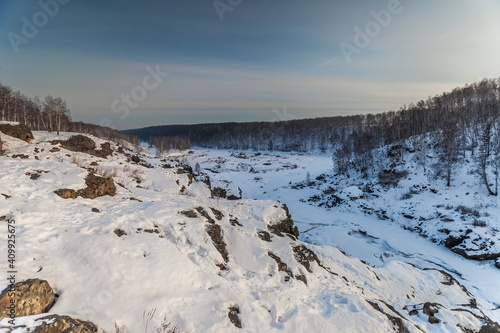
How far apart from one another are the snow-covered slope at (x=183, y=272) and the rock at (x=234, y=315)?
3 centimetres

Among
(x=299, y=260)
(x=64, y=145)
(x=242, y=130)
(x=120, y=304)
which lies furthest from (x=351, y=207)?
(x=242, y=130)

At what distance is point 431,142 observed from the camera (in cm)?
4275

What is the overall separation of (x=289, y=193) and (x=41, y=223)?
3504cm

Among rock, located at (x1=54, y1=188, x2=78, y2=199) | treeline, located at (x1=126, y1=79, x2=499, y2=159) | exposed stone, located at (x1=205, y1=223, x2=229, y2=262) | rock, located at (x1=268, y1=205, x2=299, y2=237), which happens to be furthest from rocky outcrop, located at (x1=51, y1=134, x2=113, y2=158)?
treeline, located at (x1=126, y1=79, x2=499, y2=159)

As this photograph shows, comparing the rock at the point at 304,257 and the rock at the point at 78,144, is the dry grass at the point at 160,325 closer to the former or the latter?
the rock at the point at 304,257

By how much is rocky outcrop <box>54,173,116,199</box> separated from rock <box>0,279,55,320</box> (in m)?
4.67

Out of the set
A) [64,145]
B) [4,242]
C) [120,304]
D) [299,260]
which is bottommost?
[299,260]

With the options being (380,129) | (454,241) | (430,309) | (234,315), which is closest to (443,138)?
(454,241)

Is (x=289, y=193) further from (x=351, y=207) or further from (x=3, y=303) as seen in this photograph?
(x=3, y=303)

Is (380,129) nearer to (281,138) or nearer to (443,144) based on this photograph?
(443,144)

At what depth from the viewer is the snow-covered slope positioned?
496cm

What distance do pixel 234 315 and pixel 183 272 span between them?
159 centimetres

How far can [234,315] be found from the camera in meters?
→ 5.69

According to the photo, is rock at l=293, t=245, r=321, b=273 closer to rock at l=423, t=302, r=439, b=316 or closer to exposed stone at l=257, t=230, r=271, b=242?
exposed stone at l=257, t=230, r=271, b=242
